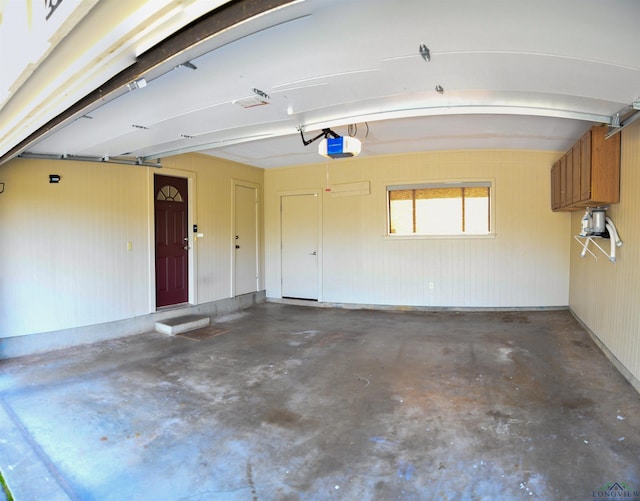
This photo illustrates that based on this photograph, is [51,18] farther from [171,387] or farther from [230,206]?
[230,206]

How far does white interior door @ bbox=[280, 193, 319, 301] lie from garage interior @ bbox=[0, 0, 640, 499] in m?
0.05

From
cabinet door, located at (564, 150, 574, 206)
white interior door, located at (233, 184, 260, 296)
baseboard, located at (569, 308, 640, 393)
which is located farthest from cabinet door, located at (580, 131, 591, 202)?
white interior door, located at (233, 184, 260, 296)

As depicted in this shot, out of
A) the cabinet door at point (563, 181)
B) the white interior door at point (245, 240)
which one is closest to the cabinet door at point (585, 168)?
the cabinet door at point (563, 181)

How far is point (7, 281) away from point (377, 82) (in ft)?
14.5

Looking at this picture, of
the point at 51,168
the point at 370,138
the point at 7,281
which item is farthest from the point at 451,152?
the point at 7,281

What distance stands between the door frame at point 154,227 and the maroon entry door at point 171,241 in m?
0.06

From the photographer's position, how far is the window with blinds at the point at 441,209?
6188 mm

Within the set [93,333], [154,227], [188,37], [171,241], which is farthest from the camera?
[171,241]

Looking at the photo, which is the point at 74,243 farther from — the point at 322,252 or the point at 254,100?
the point at 322,252

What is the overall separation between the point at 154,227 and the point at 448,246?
186 inches

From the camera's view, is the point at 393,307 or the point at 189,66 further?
the point at 393,307

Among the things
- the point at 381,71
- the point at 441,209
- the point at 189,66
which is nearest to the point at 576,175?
the point at 441,209

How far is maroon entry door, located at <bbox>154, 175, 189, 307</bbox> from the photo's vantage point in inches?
219

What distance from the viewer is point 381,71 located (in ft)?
7.93
